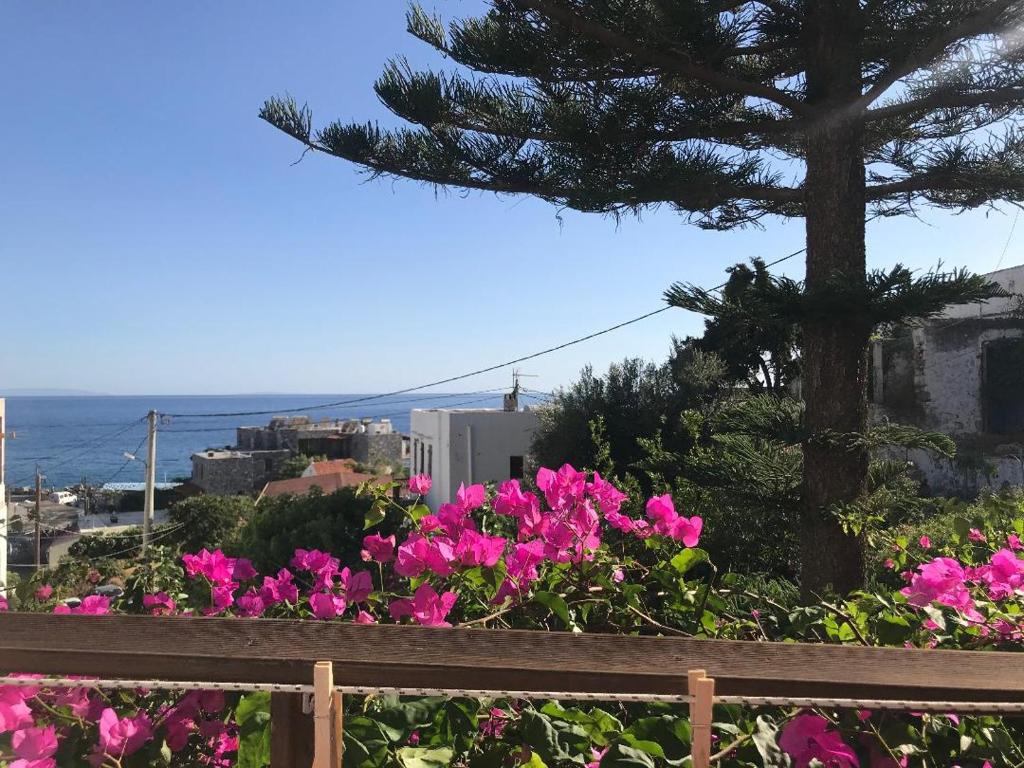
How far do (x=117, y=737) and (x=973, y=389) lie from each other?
14101 mm

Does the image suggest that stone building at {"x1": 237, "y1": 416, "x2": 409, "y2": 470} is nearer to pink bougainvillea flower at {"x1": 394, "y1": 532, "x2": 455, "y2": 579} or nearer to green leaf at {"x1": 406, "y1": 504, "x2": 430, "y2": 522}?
green leaf at {"x1": 406, "y1": 504, "x2": 430, "y2": 522}

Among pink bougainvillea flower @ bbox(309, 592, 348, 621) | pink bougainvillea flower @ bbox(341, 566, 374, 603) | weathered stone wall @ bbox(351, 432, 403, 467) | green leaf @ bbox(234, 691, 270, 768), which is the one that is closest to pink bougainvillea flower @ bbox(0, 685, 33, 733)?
green leaf @ bbox(234, 691, 270, 768)

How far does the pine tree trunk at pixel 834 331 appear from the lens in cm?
273

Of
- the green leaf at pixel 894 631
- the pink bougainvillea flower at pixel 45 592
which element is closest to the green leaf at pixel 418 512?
the green leaf at pixel 894 631

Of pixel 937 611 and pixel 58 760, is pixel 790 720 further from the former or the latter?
pixel 58 760

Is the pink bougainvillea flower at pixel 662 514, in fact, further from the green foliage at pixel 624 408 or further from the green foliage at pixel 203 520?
the green foliage at pixel 203 520

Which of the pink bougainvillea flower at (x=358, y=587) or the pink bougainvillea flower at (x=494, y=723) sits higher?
the pink bougainvillea flower at (x=358, y=587)

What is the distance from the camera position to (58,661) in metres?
0.76

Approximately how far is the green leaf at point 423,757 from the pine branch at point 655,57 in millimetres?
2460

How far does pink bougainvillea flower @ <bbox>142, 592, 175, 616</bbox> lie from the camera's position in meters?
1.46

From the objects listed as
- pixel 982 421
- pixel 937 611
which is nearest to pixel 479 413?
pixel 982 421

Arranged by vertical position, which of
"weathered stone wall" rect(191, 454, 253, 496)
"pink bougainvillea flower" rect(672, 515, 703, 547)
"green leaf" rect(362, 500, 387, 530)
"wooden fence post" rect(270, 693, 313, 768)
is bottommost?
"weathered stone wall" rect(191, 454, 253, 496)

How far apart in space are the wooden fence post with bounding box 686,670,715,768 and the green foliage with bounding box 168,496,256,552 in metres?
24.7

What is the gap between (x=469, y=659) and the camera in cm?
77
